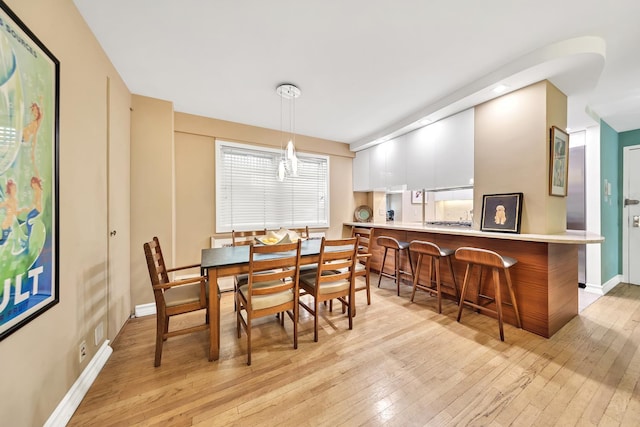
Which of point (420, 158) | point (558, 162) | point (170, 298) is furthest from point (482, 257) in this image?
point (170, 298)

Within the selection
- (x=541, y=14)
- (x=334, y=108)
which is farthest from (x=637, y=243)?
(x=334, y=108)

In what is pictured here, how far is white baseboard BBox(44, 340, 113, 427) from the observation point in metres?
1.24

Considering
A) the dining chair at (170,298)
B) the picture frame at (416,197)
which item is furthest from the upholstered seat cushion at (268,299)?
the picture frame at (416,197)

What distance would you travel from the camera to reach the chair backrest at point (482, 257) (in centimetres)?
204

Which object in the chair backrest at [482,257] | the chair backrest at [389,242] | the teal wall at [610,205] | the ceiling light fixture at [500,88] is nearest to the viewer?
the chair backrest at [482,257]

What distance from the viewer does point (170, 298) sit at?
1.91 meters

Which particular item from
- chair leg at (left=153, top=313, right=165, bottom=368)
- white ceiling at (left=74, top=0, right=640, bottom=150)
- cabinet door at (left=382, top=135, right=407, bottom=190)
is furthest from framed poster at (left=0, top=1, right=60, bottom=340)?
cabinet door at (left=382, top=135, right=407, bottom=190)

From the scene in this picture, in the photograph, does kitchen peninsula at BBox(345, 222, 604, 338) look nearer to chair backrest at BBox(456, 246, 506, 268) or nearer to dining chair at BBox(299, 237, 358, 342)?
chair backrest at BBox(456, 246, 506, 268)

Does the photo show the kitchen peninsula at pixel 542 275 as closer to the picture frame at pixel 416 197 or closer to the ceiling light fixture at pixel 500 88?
the ceiling light fixture at pixel 500 88

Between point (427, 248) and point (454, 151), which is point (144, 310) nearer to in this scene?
point (427, 248)

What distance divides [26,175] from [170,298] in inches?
48.8

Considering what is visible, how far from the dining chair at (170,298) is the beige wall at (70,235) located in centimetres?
39

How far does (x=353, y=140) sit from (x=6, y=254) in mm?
4452

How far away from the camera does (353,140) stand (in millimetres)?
4574
